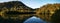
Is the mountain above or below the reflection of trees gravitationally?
above

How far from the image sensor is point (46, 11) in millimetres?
12258

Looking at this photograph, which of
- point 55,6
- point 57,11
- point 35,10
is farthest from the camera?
point 35,10

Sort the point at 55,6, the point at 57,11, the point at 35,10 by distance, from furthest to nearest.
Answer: the point at 35,10
the point at 55,6
the point at 57,11

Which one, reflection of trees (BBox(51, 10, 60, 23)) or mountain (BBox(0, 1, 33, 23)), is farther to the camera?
mountain (BBox(0, 1, 33, 23))

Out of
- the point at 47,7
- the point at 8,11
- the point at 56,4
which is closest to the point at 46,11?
the point at 47,7

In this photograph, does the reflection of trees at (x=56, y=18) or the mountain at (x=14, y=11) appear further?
the mountain at (x=14, y=11)

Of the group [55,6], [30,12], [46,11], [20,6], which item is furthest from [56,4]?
[20,6]

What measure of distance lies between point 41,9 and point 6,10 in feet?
10.1

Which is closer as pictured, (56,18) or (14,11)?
(56,18)

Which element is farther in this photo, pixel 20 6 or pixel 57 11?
pixel 20 6

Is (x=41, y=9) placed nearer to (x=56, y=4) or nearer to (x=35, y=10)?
(x=35, y=10)

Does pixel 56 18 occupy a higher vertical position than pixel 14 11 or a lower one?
lower

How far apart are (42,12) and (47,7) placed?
0.60 metres

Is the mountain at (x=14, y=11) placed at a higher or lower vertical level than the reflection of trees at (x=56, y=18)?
higher
